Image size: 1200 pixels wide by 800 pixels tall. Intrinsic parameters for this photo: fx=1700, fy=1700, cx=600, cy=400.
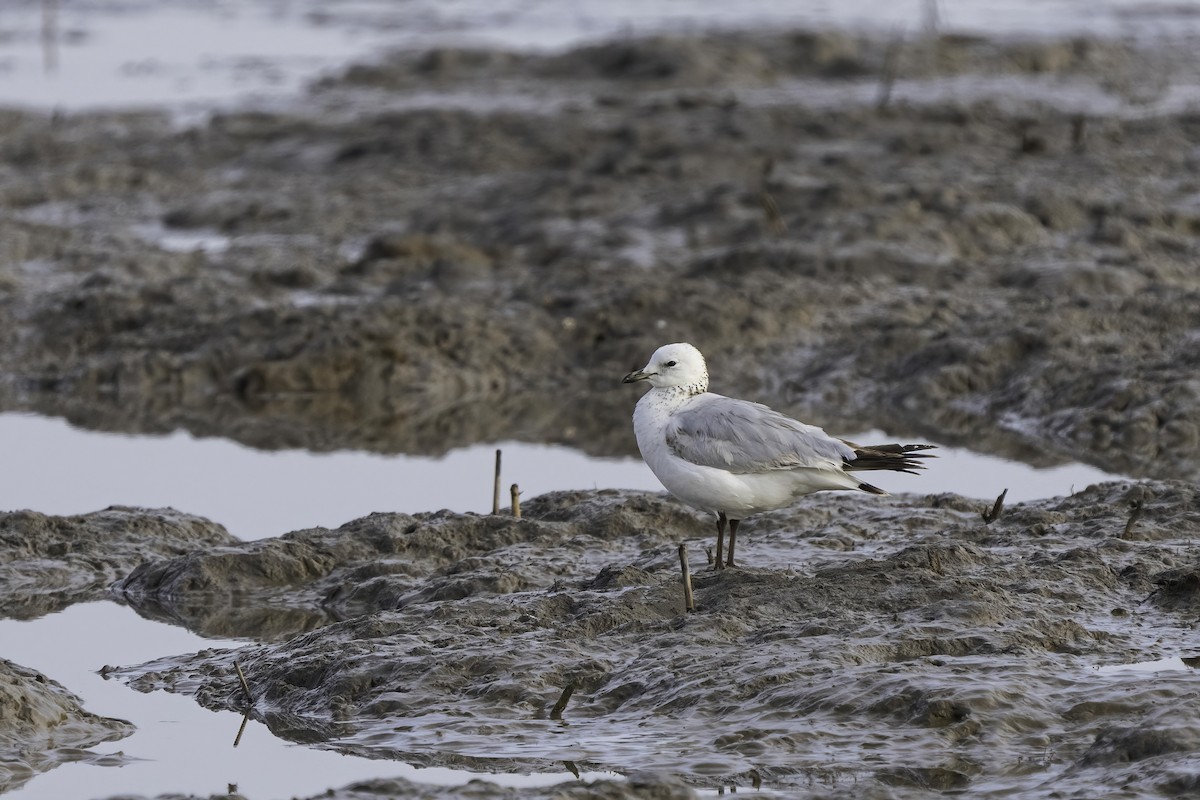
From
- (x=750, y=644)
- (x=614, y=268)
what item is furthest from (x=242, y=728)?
(x=614, y=268)

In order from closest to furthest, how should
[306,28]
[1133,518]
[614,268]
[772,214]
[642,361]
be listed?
[1133,518]
[642,361]
[614,268]
[772,214]
[306,28]

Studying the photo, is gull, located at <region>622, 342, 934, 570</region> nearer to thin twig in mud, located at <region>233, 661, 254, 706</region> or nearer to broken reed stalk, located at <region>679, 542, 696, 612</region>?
broken reed stalk, located at <region>679, 542, 696, 612</region>

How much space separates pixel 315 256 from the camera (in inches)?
553

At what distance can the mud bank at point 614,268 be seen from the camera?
34.9ft

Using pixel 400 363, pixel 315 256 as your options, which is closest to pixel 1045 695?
pixel 400 363

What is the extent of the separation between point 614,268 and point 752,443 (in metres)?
6.05

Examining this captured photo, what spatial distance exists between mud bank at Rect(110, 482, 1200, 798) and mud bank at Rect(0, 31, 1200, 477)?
2229 millimetres

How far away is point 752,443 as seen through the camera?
678 cm

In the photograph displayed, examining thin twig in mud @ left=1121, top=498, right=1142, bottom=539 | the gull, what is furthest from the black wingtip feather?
thin twig in mud @ left=1121, top=498, right=1142, bottom=539

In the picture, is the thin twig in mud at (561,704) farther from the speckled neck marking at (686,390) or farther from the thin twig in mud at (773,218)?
the thin twig in mud at (773,218)

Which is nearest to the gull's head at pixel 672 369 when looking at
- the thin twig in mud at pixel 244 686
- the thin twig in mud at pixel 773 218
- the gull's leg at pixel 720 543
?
the gull's leg at pixel 720 543

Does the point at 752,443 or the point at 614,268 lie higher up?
the point at 752,443

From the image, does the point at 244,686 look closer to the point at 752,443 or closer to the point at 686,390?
the point at 752,443

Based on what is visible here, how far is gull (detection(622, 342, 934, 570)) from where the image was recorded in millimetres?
6762
